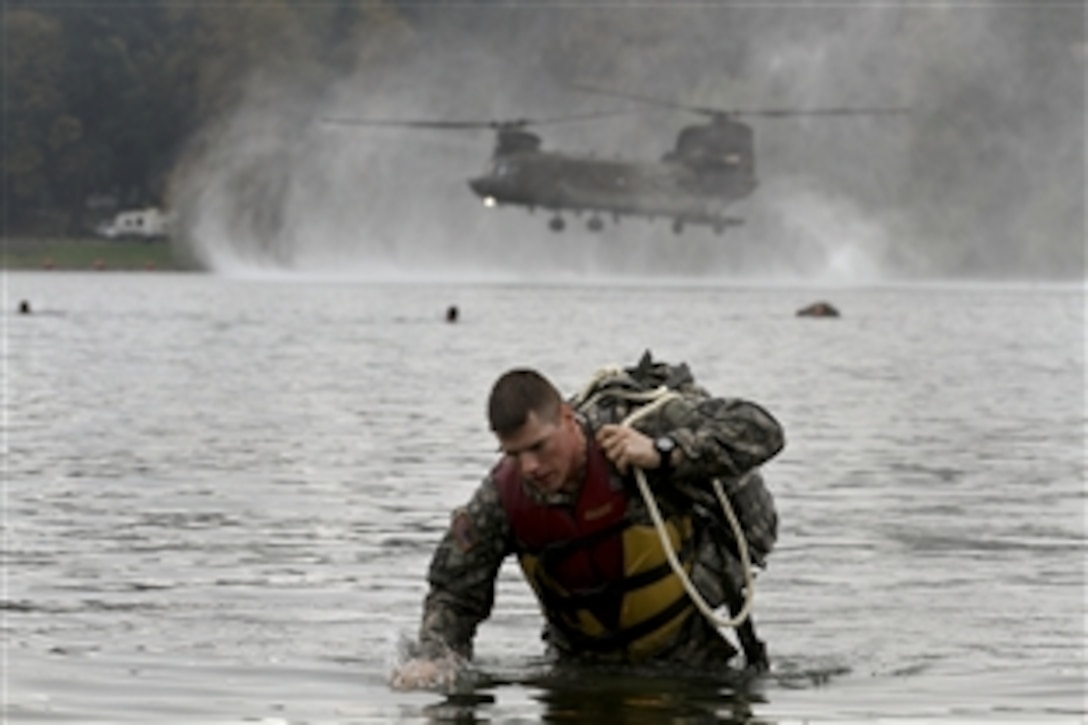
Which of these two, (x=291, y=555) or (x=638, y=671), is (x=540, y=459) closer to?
(x=638, y=671)

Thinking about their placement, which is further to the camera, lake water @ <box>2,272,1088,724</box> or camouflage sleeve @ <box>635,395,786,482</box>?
lake water @ <box>2,272,1088,724</box>

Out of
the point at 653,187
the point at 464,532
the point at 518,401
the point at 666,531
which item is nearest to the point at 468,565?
the point at 464,532

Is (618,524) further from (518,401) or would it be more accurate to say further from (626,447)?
(518,401)

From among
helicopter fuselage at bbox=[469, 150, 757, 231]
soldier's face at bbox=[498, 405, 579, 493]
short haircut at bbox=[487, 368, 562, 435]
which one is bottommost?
soldier's face at bbox=[498, 405, 579, 493]

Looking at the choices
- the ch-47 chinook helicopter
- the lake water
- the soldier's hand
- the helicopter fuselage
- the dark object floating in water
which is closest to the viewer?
the soldier's hand

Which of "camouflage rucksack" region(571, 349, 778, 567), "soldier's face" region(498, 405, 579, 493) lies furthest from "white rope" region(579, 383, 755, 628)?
"soldier's face" region(498, 405, 579, 493)

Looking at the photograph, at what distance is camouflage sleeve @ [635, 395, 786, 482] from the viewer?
13766mm

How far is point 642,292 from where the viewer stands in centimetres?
12838

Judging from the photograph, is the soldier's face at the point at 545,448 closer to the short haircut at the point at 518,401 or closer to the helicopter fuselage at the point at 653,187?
the short haircut at the point at 518,401

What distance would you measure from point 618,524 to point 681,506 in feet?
1.16

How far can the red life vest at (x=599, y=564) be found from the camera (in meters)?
14.0

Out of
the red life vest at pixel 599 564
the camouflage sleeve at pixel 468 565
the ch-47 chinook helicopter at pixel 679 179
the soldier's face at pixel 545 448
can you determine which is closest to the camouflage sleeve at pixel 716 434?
the red life vest at pixel 599 564

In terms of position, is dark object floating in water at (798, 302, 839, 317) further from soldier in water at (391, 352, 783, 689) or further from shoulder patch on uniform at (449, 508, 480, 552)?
shoulder patch on uniform at (449, 508, 480, 552)

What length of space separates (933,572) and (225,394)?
2529cm
